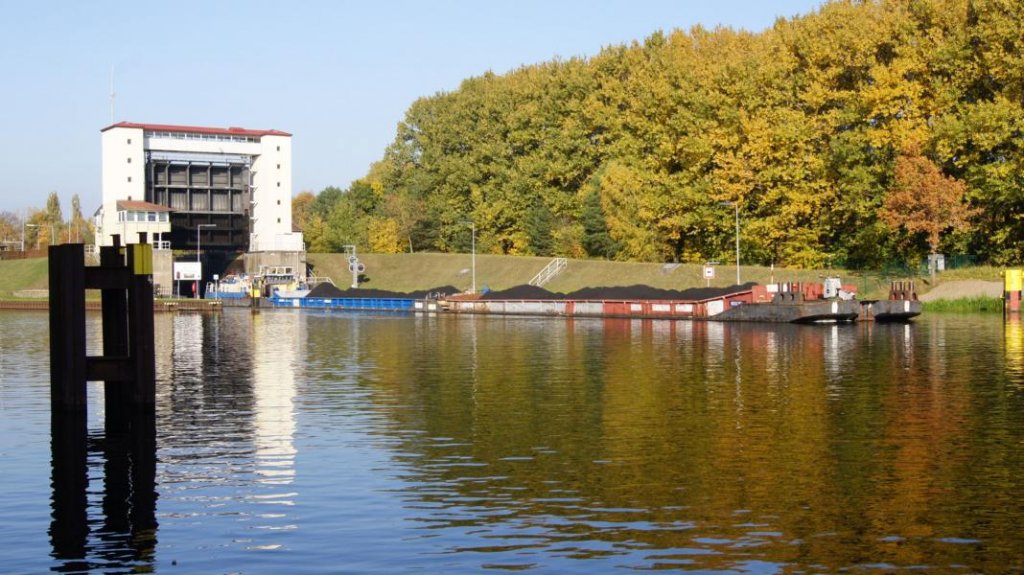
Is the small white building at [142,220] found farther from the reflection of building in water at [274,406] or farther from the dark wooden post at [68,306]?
the dark wooden post at [68,306]

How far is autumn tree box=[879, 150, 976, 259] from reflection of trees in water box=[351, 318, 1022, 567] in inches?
1581

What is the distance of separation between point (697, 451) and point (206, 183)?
131 m

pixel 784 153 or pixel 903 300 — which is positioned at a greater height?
pixel 784 153

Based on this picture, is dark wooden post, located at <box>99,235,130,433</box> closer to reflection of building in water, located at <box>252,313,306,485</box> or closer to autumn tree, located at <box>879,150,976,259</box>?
reflection of building in water, located at <box>252,313,306,485</box>

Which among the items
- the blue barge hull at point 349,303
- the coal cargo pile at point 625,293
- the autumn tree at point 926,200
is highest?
the autumn tree at point 926,200

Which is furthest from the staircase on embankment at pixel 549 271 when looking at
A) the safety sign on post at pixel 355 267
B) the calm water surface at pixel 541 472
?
the calm water surface at pixel 541 472

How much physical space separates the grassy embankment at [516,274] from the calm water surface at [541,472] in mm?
47622

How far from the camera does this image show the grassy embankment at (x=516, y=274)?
93.4 meters

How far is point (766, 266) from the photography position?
108000 millimetres

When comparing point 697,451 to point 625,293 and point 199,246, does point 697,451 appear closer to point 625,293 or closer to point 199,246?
point 625,293

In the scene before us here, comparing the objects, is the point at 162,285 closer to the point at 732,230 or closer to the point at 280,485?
the point at 732,230

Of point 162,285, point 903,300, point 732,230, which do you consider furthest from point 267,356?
point 162,285

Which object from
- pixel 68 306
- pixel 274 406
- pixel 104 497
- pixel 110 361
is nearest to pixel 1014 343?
pixel 274 406

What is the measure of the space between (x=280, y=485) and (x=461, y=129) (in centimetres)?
13802
